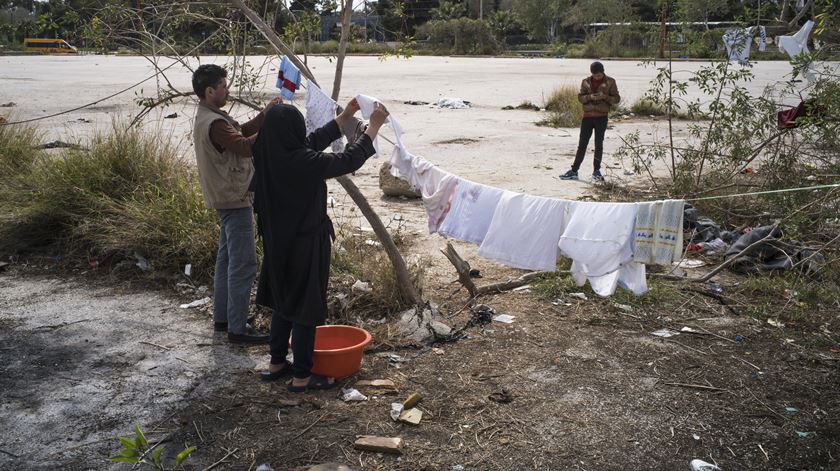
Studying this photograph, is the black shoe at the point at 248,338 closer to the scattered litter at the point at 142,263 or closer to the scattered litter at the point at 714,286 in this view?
the scattered litter at the point at 142,263

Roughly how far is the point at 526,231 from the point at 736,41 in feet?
13.8

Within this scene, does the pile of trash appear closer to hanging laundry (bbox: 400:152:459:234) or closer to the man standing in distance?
hanging laundry (bbox: 400:152:459:234)

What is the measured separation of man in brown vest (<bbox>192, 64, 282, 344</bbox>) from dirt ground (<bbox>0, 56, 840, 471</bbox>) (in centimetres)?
26

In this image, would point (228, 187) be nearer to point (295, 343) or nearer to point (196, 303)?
point (295, 343)

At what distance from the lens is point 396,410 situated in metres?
4.05

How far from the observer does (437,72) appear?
32031 millimetres

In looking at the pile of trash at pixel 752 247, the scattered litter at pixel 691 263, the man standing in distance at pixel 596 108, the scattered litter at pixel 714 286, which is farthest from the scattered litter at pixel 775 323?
the man standing in distance at pixel 596 108

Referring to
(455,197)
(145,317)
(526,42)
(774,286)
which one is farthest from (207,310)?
(526,42)

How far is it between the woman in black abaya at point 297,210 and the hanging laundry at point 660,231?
156 centimetres

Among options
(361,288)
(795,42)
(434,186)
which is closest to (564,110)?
(795,42)

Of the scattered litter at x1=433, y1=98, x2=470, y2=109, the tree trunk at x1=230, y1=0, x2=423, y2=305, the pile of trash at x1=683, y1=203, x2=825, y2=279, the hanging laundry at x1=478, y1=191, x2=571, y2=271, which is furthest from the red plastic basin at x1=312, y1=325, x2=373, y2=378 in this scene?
the scattered litter at x1=433, y1=98, x2=470, y2=109

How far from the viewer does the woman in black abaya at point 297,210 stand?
3.83 meters

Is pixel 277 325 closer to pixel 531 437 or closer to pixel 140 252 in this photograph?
pixel 531 437

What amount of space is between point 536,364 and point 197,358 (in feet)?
7.17
